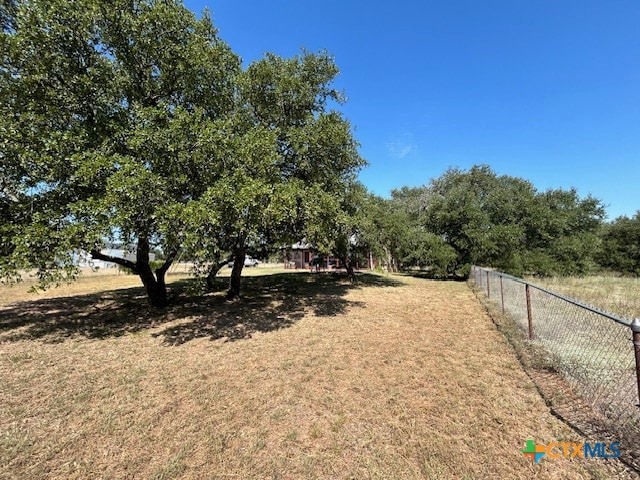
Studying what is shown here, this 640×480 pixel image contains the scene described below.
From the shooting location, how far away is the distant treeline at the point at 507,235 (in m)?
17.5

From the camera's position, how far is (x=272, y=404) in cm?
354

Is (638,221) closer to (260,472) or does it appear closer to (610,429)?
(610,429)

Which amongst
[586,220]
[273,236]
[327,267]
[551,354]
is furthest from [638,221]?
[273,236]

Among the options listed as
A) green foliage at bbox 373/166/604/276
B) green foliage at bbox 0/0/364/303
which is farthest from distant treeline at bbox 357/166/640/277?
green foliage at bbox 0/0/364/303

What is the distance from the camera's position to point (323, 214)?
23.5ft

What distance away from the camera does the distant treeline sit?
17516mm

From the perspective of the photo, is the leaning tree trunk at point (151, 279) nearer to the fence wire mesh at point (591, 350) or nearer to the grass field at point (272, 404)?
the grass field at point (272, 404)

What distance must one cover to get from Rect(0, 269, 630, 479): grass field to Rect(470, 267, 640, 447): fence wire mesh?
526 mm

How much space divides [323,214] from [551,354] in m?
4.72

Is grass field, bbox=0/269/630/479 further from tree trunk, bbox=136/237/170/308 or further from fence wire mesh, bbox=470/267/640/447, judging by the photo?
tree trunk, bbox=136/237/170/308

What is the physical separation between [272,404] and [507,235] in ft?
58.2

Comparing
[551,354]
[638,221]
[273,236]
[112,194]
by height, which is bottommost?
[551,354]

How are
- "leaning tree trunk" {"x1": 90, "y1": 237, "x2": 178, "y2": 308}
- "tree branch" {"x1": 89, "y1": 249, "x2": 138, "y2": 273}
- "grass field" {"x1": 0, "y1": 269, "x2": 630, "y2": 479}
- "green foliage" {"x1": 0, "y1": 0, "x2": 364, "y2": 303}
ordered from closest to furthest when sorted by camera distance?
"grass field" {"x1": 0, "y1": 269, "x2": 630, "y2": 479} < "green foliage" {"x1": 0, "y1": 0, "x2": 364, "y2": 303} < "tree branch" {"x1": 89, "y1": 249, "x2": 138, "y2": 273} < "leaning tree trunk" {"x1": 90, "y1": 237, "x2": 178, "y2": 308}

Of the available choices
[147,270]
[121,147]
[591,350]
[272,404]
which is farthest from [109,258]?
[591,350]
